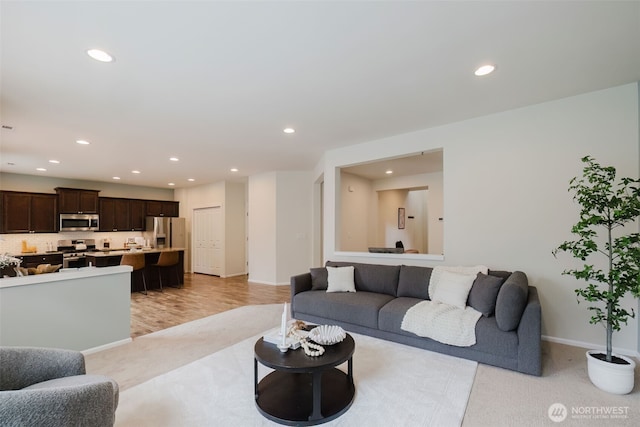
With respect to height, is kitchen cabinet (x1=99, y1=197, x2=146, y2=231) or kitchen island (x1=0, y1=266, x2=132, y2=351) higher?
kitchen cabinet (x1=99, y1=197, x2=146, y2=231)

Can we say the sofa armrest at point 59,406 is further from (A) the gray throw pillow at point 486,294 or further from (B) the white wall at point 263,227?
(B) the white wall at point 263,227

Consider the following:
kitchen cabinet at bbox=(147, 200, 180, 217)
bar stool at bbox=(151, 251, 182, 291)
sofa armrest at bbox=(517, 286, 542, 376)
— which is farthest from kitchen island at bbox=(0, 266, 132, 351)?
kitchen cabinet at bbox=(147, 200, 180, 217)

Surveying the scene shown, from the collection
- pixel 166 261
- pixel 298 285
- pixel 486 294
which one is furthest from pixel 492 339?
pixel 166 261

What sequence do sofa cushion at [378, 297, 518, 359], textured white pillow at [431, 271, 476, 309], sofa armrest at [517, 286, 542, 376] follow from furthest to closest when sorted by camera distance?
textured white pillow at [431, 271, 476, 309], sofa cushion at [378, 297, 518, 359], sofa armrest at [517, 286, 542, 376]

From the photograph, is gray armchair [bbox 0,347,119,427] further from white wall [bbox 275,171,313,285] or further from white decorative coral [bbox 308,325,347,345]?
white wall [bbox 275,171,313,285]

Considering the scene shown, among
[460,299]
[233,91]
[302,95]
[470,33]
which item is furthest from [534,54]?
[233,91]

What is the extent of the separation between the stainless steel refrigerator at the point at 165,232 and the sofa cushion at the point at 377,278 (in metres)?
6.53

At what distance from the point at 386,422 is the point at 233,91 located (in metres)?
3.14

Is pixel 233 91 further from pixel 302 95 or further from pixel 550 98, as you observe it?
pixel 550 98

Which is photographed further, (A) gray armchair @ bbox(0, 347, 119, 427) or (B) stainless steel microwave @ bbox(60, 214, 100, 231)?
(B) stainless steel microwave @ bbox(60, 214, 100, 231)

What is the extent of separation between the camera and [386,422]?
1.98m

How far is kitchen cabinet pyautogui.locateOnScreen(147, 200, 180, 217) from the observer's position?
893 centimetres

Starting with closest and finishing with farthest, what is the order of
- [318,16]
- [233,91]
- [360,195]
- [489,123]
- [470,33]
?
1. [318,16]
2. [470,33]
3. [233,91]
4. [489,123]
5. [360,195]

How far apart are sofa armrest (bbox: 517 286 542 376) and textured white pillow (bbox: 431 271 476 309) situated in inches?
25.6
